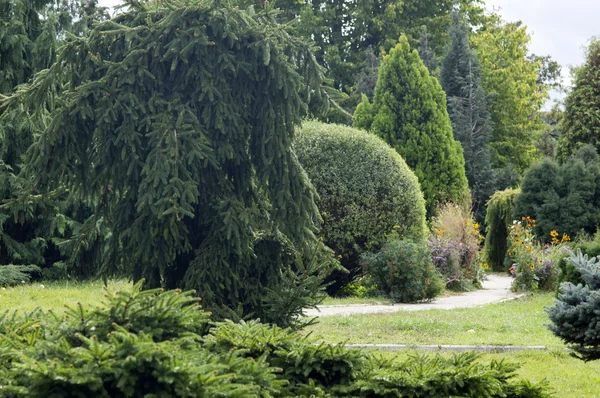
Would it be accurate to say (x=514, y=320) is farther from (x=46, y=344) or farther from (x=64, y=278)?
(x=64, y=278)

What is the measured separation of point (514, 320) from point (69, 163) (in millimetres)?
6731

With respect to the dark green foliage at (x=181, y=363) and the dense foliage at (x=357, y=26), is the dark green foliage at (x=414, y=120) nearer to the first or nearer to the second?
the dense foliage at (x=357, y=26)

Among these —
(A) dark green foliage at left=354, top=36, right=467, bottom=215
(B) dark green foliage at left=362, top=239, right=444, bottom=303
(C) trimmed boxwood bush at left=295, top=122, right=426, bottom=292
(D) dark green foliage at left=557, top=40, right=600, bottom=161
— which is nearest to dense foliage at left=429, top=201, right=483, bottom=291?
(C) trimmed boxwood bush at left=295, top=122, right=426, bottom=292

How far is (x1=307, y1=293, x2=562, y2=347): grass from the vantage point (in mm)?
8125

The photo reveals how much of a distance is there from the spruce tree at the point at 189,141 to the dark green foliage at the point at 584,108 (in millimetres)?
15267

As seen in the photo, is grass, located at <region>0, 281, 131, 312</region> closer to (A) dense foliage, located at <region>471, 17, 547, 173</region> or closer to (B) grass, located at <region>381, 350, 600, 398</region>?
(B) grass, located at <region>381, 350, 600, 398</region>

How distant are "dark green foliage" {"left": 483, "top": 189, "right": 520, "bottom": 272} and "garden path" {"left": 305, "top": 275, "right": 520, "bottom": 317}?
4.41 meters

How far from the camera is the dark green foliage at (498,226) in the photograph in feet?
65.4

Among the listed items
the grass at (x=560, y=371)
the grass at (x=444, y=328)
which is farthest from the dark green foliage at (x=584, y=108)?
the grass at (x=560, y=371)

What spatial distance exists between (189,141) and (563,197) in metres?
14.3

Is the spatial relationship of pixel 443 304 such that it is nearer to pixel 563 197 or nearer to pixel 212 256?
pixel 563 197

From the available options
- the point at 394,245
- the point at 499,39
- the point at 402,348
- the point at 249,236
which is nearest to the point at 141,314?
the point at 249,236

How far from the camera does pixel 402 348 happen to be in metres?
7.49

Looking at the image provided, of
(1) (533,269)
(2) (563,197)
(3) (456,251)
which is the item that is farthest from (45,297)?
(2) (563,197)
